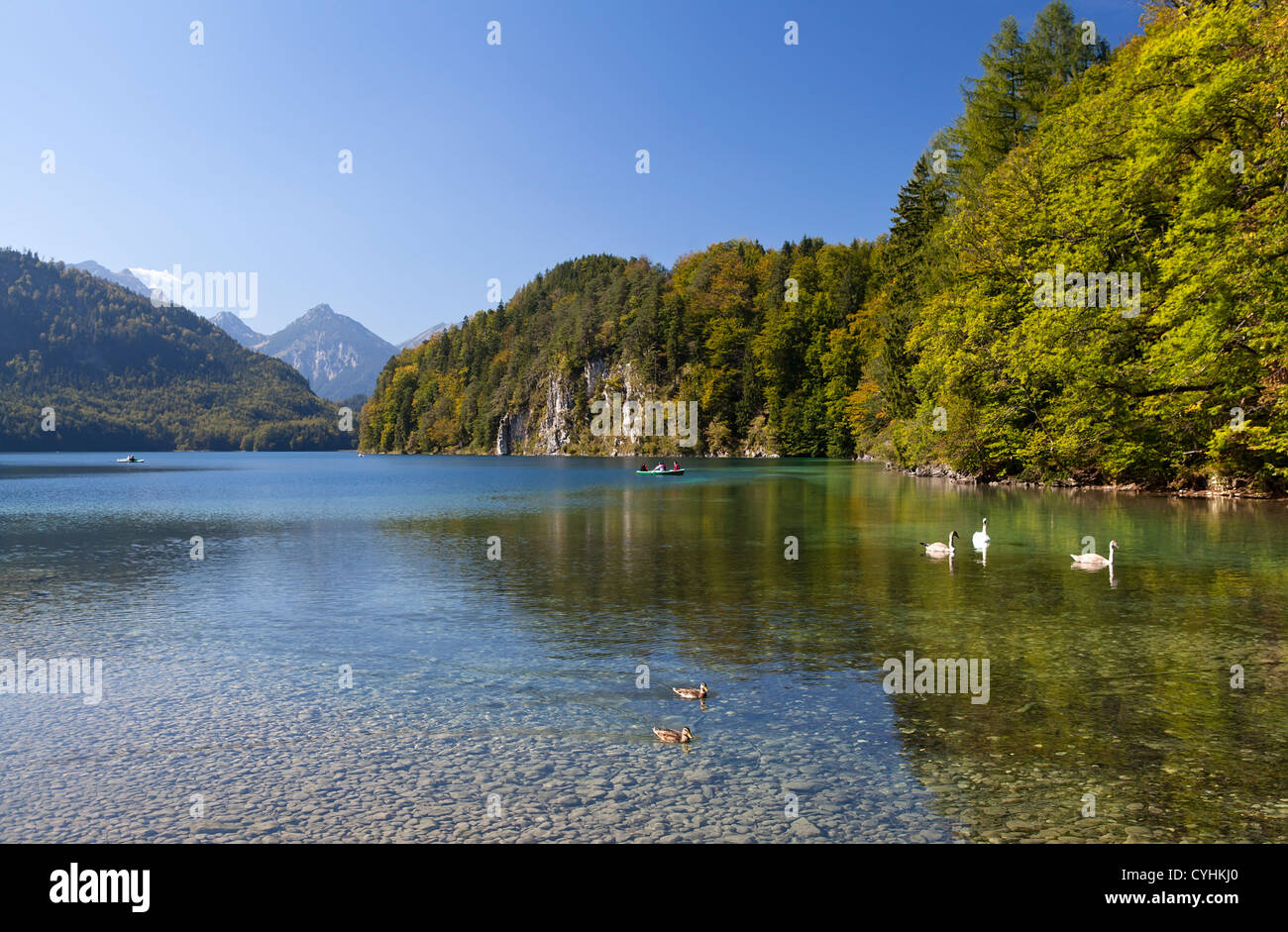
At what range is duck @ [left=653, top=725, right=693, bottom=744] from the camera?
370 inches

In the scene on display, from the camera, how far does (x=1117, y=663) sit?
1235 cm

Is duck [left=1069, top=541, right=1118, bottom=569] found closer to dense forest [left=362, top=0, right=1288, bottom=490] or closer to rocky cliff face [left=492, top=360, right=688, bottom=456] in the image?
dense forest [left=362, top=0, right=1288, bottom=490]

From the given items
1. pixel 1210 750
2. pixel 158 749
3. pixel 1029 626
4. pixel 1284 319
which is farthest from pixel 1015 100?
pixel 158 749

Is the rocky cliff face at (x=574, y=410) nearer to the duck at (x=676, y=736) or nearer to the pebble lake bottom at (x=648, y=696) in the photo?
the pebble lake bottom at (x=648, y=696)

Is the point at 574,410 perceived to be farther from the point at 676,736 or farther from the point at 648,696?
the point at 676,736

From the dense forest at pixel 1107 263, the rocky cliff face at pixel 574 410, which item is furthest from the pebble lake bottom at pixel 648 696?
the rocky cliff face at pixel 574 410

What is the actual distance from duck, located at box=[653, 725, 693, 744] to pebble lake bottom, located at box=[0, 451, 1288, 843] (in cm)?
→ 21

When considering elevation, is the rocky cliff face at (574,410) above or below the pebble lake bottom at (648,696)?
above

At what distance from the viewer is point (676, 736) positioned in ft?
31.0

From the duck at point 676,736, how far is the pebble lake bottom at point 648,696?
213mm

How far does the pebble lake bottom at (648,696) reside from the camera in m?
7.49

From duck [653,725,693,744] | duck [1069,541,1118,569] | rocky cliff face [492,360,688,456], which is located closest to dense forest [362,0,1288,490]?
duck [1069,541,1118,569]
